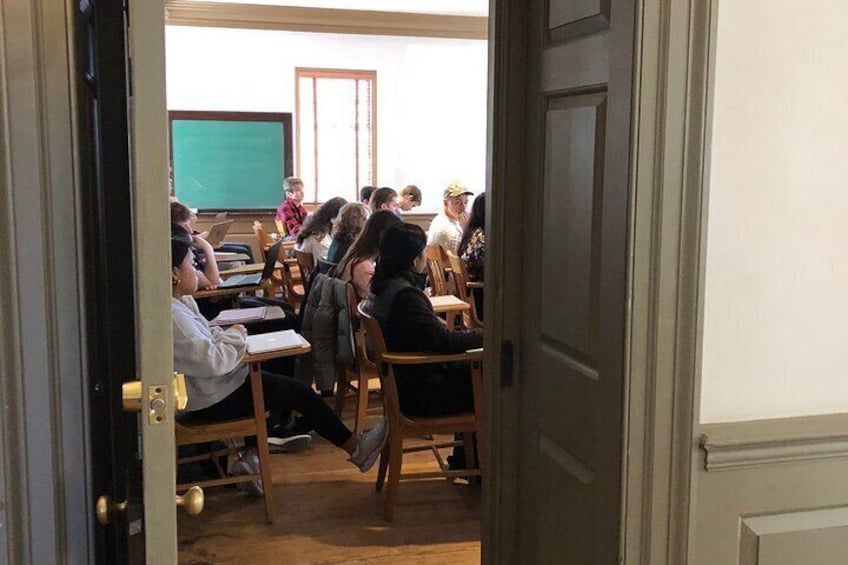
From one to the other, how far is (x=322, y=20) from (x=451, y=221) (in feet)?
7.56

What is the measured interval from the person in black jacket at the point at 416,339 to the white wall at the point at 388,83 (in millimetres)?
5047

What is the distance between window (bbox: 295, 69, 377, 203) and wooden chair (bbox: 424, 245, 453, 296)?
308cm

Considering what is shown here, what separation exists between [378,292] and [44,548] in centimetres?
222

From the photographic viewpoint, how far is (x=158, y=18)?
1161mm

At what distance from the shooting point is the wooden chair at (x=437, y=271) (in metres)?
5.41

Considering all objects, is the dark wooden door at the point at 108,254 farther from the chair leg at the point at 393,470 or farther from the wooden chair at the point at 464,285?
the wooden chair at the point at 464,285

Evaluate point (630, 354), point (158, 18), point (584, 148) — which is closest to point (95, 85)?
point (158, 18)

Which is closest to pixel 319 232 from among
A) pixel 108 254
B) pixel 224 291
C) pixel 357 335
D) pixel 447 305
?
pixel 224 291

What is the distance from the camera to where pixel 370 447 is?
138 inches

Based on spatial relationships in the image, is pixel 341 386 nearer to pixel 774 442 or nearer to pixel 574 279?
pixel 574 279

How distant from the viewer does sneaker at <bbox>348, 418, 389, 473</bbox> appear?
351cm

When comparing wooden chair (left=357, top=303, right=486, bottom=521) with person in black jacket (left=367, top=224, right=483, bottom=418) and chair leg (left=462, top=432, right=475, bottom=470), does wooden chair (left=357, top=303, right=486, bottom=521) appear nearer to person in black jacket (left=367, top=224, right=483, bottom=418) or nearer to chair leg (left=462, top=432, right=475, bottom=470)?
person in black jacket (left=367, top=224, right=483, bottom=418)

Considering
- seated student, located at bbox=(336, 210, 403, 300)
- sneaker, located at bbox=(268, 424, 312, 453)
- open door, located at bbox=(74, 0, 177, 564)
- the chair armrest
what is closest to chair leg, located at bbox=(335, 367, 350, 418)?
sneaker, located at bbox=(268, 424, 312, 453)

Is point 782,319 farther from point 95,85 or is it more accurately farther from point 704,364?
point 95,85
